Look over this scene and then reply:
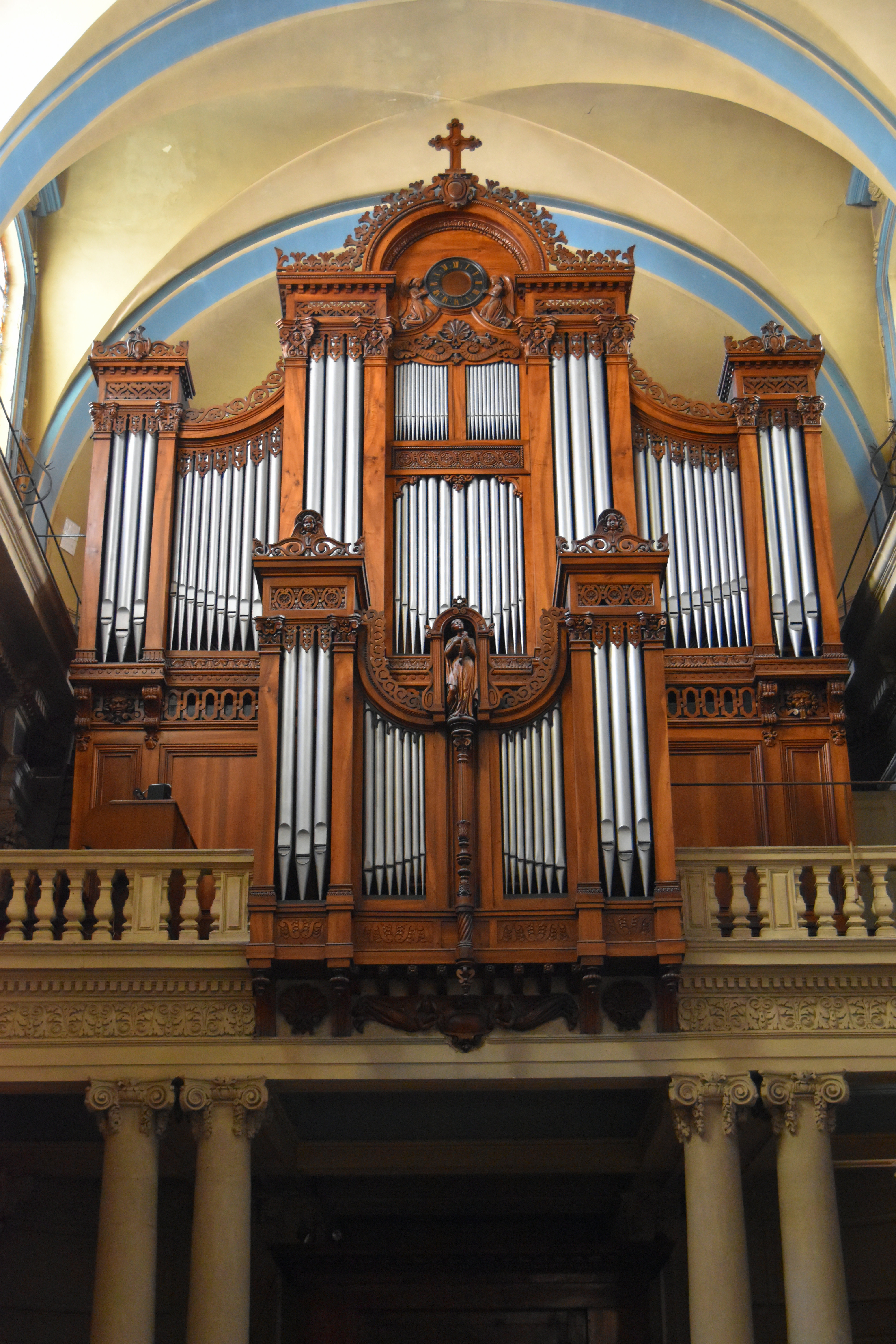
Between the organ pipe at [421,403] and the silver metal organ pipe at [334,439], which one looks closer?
the silver metal organ pipe at [334,439]

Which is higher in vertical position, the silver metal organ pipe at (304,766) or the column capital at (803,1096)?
the silver metal organ pipe at (304,766)

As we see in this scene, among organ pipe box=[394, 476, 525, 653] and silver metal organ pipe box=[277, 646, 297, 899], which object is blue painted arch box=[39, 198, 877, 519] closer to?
organ pipe box=[394, 476, 525, 653]

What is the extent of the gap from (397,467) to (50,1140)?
592 centimetres

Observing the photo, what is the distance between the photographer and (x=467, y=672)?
11.4 meters

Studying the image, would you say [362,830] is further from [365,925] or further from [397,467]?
[397,467]

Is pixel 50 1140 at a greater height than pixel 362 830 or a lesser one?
lesser

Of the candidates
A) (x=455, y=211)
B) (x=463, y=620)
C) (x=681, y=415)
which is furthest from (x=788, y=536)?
(x=455, y=211)

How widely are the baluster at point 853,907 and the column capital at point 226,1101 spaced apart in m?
3.85

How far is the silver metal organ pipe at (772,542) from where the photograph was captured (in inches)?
545

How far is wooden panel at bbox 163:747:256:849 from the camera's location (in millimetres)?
13195

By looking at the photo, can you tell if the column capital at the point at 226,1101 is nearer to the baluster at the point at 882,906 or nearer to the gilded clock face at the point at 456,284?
the baluster at the point at 882,906

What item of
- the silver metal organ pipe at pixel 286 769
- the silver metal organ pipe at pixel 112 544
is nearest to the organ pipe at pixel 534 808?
the silver metal organ pipe at pixel 286 769

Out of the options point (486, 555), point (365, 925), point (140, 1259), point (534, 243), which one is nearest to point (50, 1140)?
point (140, 1259)

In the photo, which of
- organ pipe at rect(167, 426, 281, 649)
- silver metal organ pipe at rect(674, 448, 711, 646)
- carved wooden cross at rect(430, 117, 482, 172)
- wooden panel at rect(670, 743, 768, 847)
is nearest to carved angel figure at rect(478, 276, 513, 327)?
carved wooden cross at rect(430, 117, 482, 172)
